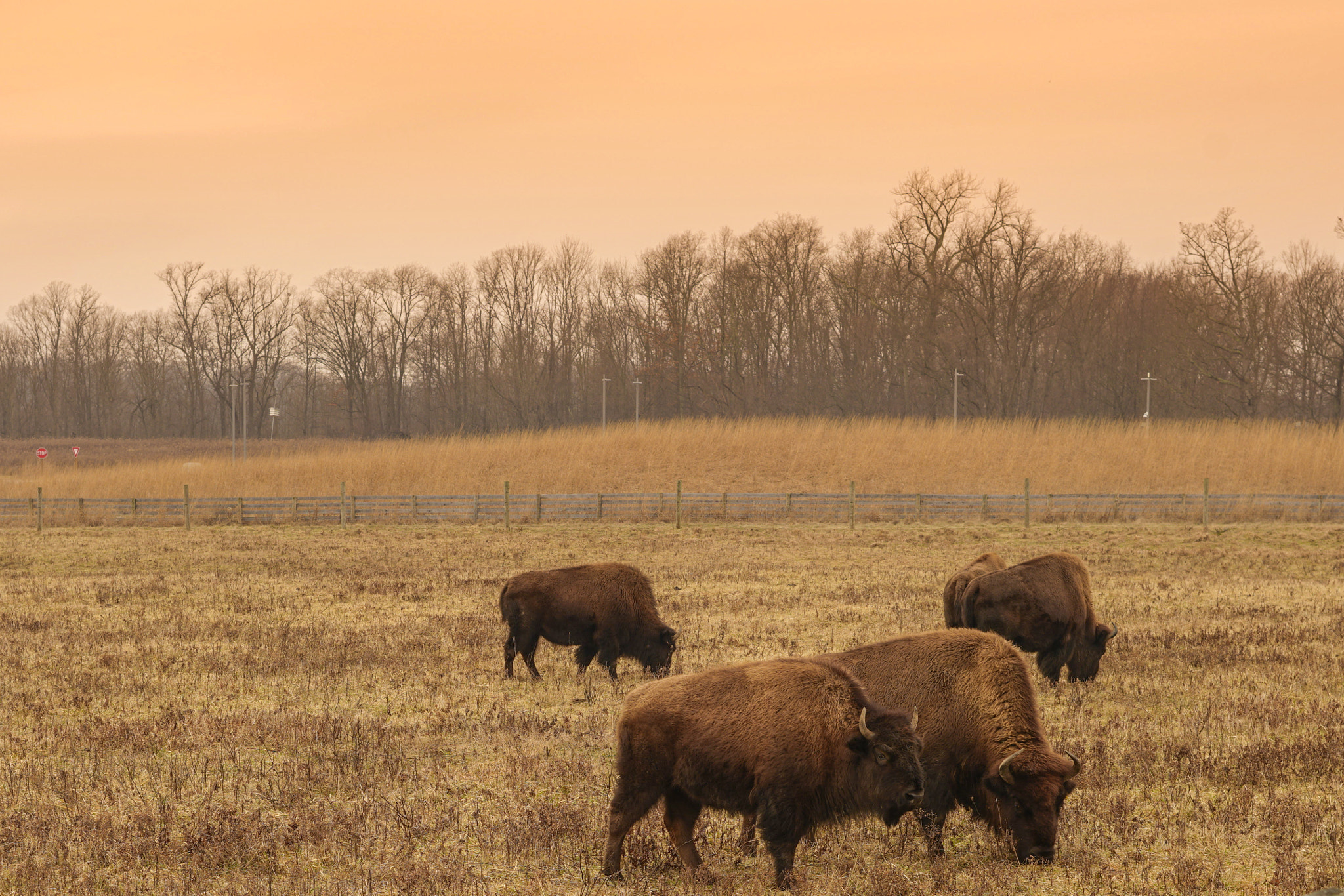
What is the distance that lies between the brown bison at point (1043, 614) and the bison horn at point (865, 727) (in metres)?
5.45

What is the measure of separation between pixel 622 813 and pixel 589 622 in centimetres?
553

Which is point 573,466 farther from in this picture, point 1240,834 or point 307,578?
point 1240,834

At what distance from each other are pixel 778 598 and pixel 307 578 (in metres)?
9.18

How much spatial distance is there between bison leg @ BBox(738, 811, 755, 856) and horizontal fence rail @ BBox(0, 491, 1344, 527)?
2657 centimetres

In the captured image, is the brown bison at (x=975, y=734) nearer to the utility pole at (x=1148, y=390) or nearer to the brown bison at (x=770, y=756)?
the brown bison at (x=770, y=756)

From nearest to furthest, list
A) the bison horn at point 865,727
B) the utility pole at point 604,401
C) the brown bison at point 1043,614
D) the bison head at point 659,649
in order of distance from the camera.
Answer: the bison horn at point 865,727 → the brown bison at point 1043,614 → the bison head at point 659,649 → the utility pole at point 604,401

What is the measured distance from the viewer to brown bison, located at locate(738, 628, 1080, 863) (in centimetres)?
626

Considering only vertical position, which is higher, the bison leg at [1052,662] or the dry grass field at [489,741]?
the bison leg at [1052,662]

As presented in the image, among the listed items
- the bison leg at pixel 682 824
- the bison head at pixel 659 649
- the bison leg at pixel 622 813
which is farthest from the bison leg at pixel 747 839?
the bison head at pixel 659 649

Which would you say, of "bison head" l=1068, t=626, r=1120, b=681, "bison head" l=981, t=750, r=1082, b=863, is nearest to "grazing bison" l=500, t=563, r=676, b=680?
"bison head" l=1068, t=626, r=1120, b=681

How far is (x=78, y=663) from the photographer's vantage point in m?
12.2

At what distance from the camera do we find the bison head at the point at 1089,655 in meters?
11.2

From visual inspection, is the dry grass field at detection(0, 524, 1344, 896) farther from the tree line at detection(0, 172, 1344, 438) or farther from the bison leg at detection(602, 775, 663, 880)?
the tree line at detection(0, 172, 1344, 438)

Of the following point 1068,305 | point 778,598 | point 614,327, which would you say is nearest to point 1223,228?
point 1068,305
